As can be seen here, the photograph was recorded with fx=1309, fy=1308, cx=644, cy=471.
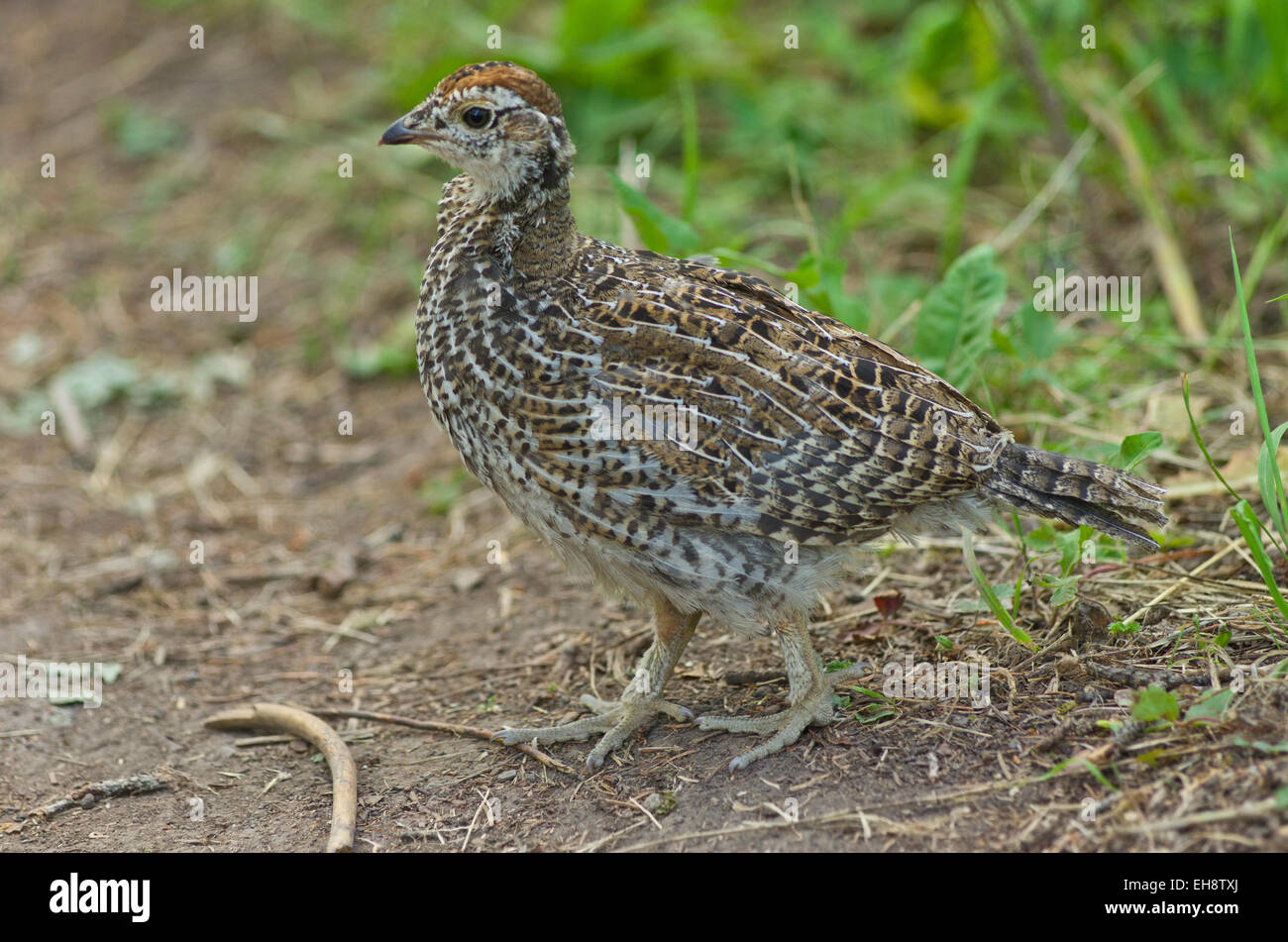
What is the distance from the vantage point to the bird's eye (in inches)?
157

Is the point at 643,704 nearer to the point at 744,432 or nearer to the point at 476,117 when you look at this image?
the point at 744,432

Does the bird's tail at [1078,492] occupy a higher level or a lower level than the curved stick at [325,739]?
higher

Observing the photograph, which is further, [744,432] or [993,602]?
[993,602]

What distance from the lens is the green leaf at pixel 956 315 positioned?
4.82 meters

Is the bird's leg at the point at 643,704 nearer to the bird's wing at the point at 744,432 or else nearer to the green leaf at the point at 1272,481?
the bird's wing at the point at 744,432

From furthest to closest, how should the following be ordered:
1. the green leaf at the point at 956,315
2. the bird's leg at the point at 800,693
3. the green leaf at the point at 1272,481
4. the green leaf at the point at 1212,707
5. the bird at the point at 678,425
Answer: the green leaf at the point at 956,315 → the bird's leg at the point at 800,693 → the bird at the point at 678,425 → the green leaf at the point at 1272,481 → the green leaf at the point at 1212,707

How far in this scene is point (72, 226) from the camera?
8.36m

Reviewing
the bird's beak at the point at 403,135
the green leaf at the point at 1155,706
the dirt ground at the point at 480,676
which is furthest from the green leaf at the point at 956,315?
the bird's beak at the point at 403,135

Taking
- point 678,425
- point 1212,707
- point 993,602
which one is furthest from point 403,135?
point 1212,707

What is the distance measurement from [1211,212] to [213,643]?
5.18 m

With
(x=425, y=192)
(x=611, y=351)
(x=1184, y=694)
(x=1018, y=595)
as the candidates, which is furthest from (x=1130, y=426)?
(x=425, y=192)

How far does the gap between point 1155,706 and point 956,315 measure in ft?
6.31

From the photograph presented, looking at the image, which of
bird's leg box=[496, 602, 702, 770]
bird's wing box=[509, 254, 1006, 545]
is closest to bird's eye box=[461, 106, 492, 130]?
bird's wing box=[509, 254, 1006, 545]

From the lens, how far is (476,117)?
399 cm
